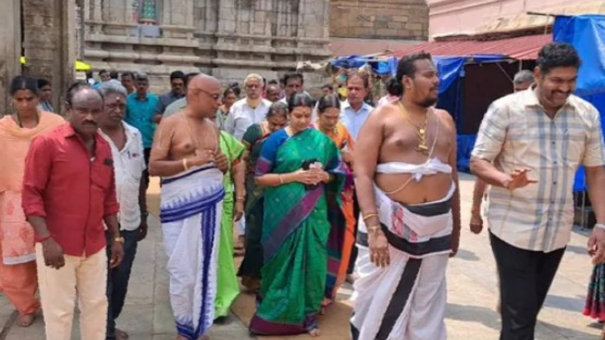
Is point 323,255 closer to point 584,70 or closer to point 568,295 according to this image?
point 568,295

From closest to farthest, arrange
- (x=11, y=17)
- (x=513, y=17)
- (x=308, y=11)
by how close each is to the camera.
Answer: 1. (x=11, y=17)
2. (x=513, y=17)
3. (x=308, y=11)

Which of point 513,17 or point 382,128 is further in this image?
point 513,17

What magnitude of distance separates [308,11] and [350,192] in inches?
675

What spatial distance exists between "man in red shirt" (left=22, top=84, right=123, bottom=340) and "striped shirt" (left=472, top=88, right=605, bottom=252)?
194 cm

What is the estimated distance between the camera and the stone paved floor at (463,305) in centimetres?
496

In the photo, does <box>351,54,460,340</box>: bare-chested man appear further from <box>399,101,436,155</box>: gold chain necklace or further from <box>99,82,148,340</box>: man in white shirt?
<box>99,82,148,340</box>: man in white shirt

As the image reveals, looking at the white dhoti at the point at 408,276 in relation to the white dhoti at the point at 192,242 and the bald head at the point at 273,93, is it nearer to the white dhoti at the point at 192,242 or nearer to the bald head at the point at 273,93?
the white dhoti at the point at 192,242

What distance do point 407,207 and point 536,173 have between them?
2.15 ft

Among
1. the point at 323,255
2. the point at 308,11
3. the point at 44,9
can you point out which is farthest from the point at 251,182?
the point at 308,11

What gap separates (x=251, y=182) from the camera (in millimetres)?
6004

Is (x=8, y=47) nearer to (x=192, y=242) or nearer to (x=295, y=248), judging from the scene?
(x=192, y=242)

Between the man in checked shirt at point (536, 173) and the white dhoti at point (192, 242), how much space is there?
1657 millimetres

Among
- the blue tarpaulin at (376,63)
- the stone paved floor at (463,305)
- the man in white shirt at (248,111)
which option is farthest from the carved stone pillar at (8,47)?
the blue tarpaulin at (376,63)

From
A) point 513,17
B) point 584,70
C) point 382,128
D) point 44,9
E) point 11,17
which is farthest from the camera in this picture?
point 513,17
